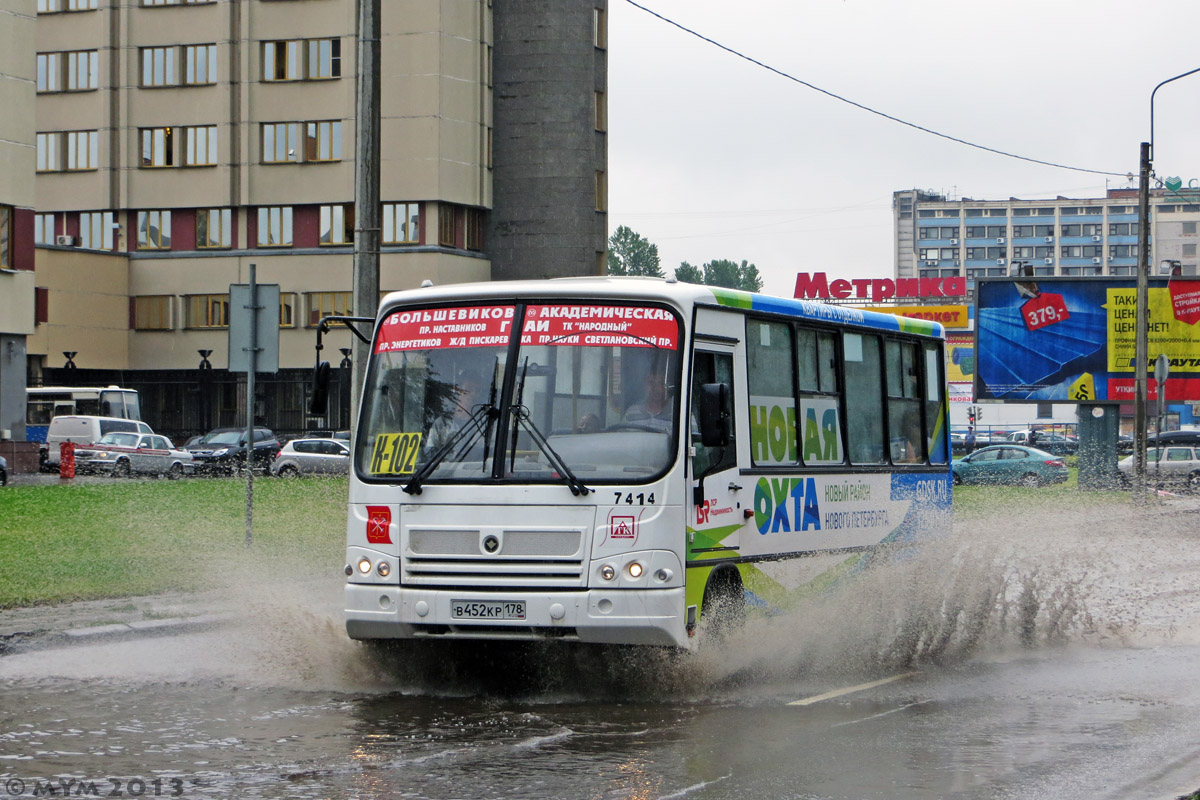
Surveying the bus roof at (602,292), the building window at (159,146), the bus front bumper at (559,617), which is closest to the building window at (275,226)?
the building window at (159,146)

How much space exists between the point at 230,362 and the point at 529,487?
8304 millimetres

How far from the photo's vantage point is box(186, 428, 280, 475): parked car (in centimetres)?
5159

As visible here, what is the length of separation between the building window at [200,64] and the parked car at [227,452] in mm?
17103

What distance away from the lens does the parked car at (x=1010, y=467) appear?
2023 inches

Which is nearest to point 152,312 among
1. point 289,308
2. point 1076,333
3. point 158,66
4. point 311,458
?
point 289,308

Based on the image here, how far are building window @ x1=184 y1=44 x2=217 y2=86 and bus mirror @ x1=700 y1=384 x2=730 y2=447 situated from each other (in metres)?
60.6

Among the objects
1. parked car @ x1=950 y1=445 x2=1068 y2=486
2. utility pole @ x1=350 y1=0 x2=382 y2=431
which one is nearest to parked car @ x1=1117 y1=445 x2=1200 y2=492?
parked car @ x1=950 y1=445 x2=1068 y2=486

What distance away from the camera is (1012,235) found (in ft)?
603

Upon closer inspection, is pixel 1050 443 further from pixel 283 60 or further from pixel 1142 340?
pixel 1142 340

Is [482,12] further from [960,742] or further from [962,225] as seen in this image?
[962,225]

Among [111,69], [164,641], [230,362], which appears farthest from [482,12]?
[164,641]

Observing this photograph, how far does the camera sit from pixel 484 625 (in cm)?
930

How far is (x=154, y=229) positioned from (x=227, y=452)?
18.4 meters

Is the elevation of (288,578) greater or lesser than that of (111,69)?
lesser
